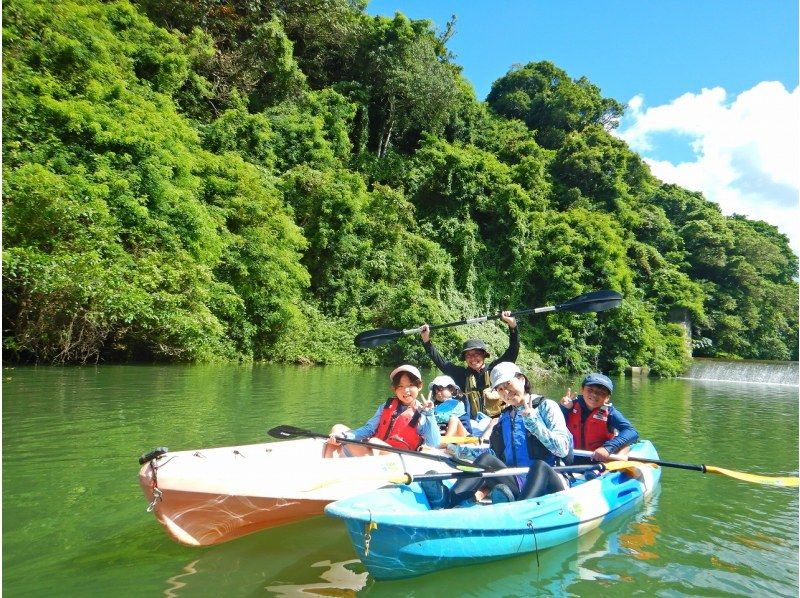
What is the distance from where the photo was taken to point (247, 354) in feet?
51.6

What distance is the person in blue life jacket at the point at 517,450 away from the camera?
11.5 feet

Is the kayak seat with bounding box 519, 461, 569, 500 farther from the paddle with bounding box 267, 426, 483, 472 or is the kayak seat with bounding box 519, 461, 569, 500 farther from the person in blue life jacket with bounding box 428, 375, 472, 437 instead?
the person in blue life jacket with bounding box 428, 375, 472, 437

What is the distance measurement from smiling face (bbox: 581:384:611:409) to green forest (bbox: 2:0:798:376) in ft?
31.1

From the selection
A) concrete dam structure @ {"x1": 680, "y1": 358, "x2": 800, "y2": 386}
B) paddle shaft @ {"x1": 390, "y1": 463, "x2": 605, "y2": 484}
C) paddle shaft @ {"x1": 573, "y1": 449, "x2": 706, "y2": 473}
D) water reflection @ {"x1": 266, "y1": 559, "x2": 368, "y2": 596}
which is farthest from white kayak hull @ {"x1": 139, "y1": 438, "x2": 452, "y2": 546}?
concrete dam structure @ {"x1": 680, "y1": 358, "x2": 800, "y2": 386}

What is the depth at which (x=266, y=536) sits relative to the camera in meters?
3.51

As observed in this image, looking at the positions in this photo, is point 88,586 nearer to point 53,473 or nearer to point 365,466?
point 365,466

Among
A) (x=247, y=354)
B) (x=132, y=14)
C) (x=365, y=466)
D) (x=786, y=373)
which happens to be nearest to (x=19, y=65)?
(x=132, y=14)

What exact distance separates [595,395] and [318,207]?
14856mm

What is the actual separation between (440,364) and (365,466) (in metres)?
2.53

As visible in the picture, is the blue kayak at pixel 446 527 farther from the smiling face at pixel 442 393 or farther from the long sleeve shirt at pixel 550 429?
the smiling face at pixel 442 393

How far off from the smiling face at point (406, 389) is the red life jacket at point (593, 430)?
4.79ft

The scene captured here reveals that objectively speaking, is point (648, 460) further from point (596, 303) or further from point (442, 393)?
point (596, 303)

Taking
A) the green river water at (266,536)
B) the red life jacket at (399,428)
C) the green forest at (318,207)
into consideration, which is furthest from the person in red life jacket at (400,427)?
the green forest at (318,207)

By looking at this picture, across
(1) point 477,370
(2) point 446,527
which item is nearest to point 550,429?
(2) point 446,527
